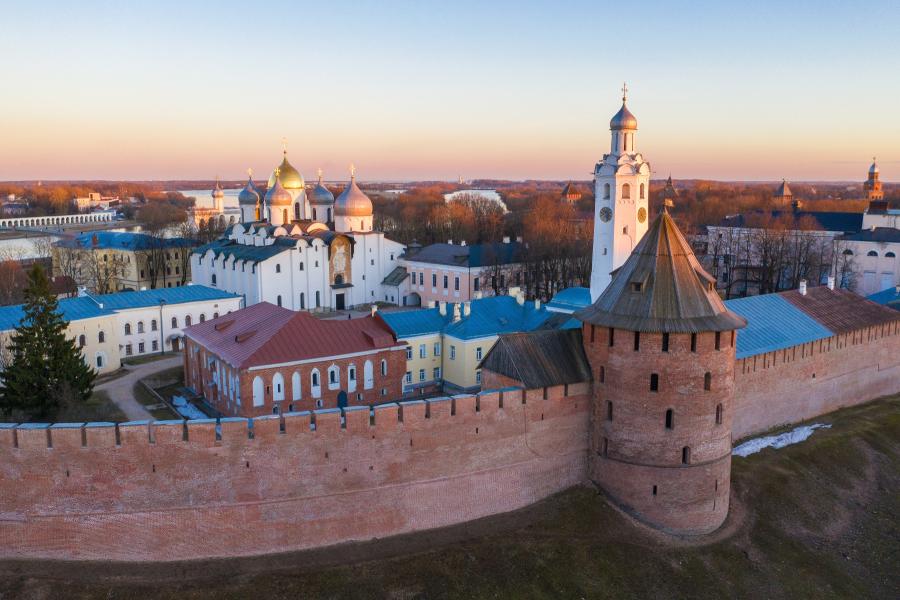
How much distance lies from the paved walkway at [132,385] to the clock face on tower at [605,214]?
19443 millimetres

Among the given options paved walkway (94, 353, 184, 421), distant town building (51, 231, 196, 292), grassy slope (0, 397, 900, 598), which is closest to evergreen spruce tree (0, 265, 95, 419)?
paved walkway (94, 353, 184, 421)

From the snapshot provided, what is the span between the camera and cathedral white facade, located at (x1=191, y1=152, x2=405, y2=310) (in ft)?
145

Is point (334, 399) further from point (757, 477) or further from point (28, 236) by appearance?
point (28, 236)

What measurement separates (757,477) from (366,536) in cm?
1201

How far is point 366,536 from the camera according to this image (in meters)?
18.2

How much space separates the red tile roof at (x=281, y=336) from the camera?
25.8 m

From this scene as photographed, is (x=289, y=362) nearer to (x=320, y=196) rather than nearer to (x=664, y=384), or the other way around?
(x=664, y=384)

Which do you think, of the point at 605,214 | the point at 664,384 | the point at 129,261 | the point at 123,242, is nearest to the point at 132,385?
the point at 605,214

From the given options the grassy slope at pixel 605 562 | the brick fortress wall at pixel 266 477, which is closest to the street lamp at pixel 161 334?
the brick fortress wall at pixel 266 477

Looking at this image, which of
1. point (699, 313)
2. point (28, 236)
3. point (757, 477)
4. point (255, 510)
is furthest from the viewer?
point (28, 236)

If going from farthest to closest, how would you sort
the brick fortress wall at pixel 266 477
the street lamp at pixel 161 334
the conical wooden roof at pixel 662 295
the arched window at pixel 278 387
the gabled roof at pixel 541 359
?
the street lamp at pixel 161 334 < the arched window at pixel 278 387 < the gabled roof at pixel 541 359 < the conical wooden roof at pixel 662 295 < the brick fortress wall at pixel 266 477

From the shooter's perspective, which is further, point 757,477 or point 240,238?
point 240,238

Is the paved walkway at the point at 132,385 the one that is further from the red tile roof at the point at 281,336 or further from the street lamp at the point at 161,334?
the red tile roof at the point at 281,336

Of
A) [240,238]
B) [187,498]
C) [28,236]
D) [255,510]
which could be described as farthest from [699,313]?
[28,236]
